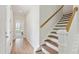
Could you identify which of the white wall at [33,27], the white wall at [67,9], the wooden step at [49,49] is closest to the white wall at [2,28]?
the white wall at [33,27]

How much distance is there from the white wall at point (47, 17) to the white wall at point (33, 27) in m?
0.11

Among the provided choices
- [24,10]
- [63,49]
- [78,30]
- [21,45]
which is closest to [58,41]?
[63,49]

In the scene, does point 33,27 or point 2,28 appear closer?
point 2,28

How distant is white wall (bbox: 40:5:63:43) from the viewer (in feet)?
6.06

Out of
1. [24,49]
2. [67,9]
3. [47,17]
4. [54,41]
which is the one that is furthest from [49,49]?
[67,9]

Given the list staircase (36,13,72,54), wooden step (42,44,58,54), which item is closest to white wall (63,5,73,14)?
staircase (36,13,72,54)

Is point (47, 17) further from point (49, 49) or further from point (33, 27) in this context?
point (49, 49)

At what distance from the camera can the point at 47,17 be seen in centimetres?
198

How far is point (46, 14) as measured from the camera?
1.96 m

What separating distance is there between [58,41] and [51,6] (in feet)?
1.68

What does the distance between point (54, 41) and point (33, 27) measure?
1.69 feet

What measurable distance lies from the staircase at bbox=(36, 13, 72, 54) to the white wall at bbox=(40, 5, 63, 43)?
2.3 inches

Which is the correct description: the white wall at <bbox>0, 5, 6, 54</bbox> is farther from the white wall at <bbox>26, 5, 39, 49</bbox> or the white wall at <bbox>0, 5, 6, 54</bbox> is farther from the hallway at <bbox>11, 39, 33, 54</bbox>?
the white wall at <bbox>26, 5, 39, 49</bbox>
